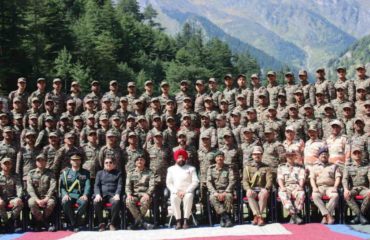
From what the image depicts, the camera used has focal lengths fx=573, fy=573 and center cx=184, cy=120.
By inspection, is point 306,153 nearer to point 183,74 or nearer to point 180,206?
point 180,206

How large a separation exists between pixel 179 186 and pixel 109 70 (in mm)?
48957

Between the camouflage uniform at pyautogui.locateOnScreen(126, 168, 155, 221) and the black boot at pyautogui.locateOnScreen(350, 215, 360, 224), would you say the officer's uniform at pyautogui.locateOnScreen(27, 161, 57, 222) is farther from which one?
the black boot at pyautogui.locateOnScreen(350, 215, 360, 224)

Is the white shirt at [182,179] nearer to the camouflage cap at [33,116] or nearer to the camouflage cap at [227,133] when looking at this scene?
the camouflage cap at [227,133]

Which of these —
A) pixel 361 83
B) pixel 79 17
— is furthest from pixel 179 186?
pixel 79 17

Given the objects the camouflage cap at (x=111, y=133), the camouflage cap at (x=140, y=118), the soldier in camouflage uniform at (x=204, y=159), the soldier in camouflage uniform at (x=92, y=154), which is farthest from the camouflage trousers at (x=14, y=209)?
the soldier in camouflage uniform at (x=204, y=159)

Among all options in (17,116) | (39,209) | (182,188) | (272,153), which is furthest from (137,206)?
(17,116)

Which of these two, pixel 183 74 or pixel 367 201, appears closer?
pixel 367 201

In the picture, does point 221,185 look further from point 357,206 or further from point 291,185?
point 357,206

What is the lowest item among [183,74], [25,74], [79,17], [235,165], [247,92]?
[235,165]

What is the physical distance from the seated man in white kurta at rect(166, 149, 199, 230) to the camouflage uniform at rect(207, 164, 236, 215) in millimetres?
298

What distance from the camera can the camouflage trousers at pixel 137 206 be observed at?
10.7 metres

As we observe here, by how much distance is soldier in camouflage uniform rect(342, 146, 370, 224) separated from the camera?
10.5m

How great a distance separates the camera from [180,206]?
10805 mm

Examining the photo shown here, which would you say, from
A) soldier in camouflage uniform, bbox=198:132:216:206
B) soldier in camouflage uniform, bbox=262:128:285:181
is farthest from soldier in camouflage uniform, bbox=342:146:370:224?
soldier in camouflage uniform, bbox=198:132:216:206
